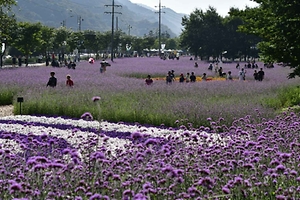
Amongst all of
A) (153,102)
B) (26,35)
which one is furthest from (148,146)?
(26,35)

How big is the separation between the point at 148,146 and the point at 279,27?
10805mm

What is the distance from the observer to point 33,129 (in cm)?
1322

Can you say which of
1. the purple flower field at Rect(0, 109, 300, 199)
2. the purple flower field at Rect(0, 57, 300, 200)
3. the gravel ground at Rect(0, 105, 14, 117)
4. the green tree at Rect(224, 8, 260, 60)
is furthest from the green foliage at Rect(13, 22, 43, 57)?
the purple flower field at Rect(0, 109, 300, 199)

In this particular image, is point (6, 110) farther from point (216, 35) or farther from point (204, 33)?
point (204, 33)

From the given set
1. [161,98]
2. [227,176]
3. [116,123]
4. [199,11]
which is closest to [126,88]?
[161,98]

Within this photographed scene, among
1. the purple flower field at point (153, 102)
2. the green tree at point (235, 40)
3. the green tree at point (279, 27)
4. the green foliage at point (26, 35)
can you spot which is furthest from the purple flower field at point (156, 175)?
the green tree at point (235, 40)

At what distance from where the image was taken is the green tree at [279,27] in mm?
15250

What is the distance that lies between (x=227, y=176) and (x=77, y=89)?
1521 cm

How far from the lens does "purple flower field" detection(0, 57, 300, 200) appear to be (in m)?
4.95

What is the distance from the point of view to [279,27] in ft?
50.2

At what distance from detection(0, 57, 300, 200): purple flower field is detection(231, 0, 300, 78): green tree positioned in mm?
1827

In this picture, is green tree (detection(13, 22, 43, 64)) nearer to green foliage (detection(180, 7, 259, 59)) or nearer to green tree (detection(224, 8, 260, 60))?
green foliage (detection(180, 7, 259, 59))

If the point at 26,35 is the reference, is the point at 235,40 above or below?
above

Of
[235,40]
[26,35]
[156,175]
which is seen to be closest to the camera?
[156,175]
